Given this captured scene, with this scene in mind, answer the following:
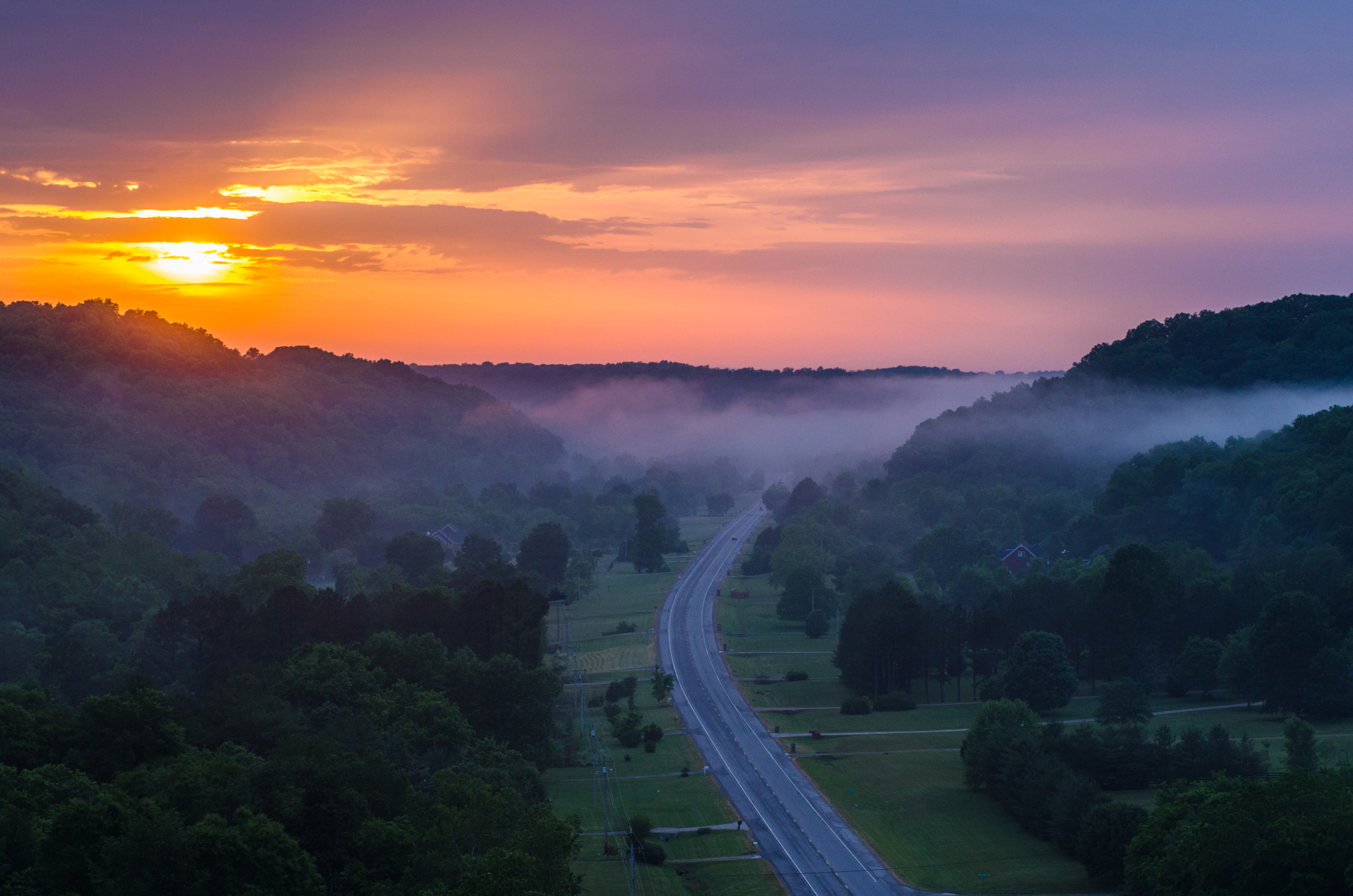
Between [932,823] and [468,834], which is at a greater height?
[468,834]

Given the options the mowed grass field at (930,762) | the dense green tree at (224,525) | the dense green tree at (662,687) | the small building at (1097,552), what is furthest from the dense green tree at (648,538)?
the dense green tree at (662,687)

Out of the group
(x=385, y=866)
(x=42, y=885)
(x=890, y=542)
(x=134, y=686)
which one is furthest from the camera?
(x=890, y=542)

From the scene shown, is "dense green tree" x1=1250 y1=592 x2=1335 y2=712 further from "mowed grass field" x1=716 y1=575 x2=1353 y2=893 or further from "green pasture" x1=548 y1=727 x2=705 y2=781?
"green pasture" x1=548 y1=727 x2=705 y2=781

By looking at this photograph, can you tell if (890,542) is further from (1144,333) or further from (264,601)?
(264,601)

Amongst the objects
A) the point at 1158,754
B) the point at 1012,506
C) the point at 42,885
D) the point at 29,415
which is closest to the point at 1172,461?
the point at 1012,506

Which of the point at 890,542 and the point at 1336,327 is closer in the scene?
the point at 890,542

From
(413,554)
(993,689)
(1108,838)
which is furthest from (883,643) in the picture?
(413,554)

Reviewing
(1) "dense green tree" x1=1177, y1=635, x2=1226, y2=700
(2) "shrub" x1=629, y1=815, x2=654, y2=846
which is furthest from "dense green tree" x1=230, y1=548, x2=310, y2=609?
(1) "dense green tree" x1=1177, y1=635, x2=1226, y2=700

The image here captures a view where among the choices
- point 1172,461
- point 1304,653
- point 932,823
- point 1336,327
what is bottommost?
point 932,823
